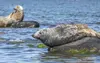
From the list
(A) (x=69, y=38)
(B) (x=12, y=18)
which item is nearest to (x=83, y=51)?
(A) (x=69, y=38)

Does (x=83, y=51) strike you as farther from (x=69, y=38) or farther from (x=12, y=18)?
(x=12, y=18)

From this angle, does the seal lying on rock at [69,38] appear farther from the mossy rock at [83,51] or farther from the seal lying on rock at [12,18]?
the seal lying on rock at [12,18]

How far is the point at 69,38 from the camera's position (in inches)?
762

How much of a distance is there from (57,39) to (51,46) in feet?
1.38

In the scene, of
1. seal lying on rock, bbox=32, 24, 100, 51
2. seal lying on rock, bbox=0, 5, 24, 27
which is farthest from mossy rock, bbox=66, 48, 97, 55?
seal lying on rock, bbox=0, 5, 24, 27

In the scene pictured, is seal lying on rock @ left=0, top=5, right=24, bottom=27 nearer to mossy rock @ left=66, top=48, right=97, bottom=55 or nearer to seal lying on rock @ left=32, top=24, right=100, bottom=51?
seal lying on rock @ left=32, top=24, right=100, bottom=51

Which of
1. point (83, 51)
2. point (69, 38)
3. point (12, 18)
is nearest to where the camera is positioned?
point (83, 51)

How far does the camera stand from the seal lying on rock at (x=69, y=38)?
63.0 ft

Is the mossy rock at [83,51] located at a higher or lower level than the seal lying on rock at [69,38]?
lower

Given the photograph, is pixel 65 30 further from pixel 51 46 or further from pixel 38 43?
pixel 38 43

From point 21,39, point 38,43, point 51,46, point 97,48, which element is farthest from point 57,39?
point 21,39

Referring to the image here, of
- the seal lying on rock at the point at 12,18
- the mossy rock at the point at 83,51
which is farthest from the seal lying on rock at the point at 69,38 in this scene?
the seal lying on rock at the point at 12,18

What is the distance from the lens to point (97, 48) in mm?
18875

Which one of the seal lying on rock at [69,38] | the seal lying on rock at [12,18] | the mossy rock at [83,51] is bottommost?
the mossy rock at [83,51]
